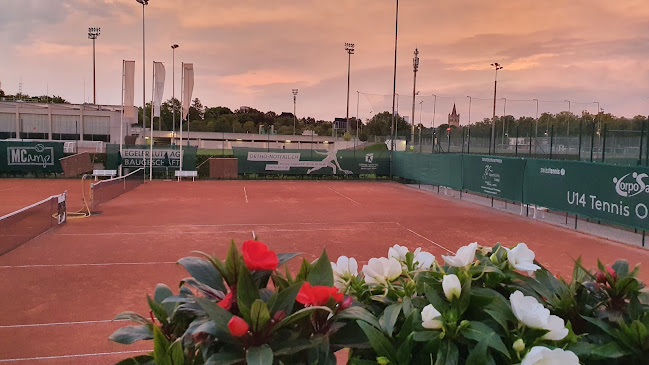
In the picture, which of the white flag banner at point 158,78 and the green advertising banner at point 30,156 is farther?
the green advertising banner at point 30,156

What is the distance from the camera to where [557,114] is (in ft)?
213

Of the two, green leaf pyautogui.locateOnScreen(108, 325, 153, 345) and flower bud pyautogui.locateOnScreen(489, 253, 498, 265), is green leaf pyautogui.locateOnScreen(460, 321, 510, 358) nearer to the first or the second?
flower bud pyautogui.locateOnScreen(489, 253, 498, 265)

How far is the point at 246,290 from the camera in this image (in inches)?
57.2

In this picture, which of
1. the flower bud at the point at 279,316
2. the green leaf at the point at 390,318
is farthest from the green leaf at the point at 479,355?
the flower bud at the point at 279,316

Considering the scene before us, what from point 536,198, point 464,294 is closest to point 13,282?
point 464,294

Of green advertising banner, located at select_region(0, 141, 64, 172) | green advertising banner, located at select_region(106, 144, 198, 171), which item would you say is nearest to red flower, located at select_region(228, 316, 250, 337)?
green advertising banner, located at select_region(106, 144, 198, 171)

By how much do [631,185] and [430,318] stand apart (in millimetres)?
15173

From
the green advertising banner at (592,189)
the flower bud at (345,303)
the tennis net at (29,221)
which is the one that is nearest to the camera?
the flower bud at (345,303)

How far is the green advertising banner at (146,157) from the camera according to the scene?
31.1 metres

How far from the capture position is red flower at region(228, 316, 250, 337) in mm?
1335

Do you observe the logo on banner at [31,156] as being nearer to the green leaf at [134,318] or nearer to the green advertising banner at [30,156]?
the green advertising banner at [30,156]

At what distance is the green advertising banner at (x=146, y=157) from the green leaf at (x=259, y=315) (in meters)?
31.6

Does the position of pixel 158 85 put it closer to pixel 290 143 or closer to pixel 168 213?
pixel 168 213

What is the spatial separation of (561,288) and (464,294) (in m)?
0.45
